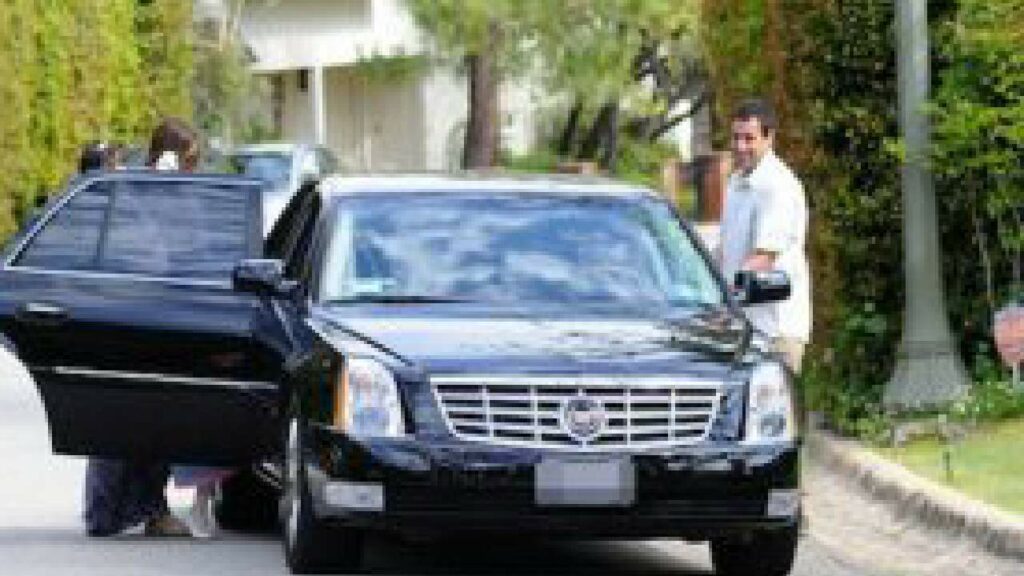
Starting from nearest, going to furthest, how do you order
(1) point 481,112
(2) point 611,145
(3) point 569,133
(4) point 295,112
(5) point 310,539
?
1. (5) point 310,539
2. (1) point 481,112
3. (2) point 611,145
4. (3) point 569,133
5. (4) point 295,112

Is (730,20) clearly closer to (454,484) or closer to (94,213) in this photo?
(94,213)

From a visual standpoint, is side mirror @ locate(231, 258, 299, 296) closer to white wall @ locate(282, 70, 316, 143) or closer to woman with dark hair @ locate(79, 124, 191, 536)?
woman with dark hair @ locate(79, 124, 191, 536)

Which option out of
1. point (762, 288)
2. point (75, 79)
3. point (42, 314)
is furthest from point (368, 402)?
point (75, 79)

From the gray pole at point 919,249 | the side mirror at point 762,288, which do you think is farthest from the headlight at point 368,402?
the gray pole at point 919,249

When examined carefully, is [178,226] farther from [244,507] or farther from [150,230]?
[244,507]

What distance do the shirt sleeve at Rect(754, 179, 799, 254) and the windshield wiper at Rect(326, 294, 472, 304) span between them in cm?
221

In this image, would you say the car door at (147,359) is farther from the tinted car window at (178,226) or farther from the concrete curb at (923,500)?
the concrete curb at (923,500)

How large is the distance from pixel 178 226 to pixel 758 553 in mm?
3347

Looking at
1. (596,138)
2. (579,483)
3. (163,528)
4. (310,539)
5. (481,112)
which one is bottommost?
(163,528)

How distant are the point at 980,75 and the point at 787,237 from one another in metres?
3.68

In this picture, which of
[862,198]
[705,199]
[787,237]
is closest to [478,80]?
[705,199]

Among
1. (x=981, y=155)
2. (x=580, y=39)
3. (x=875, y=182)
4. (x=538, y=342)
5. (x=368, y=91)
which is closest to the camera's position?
(x=538, y=342)

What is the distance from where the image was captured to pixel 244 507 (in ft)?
50.3

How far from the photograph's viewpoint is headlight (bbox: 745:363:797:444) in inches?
488
